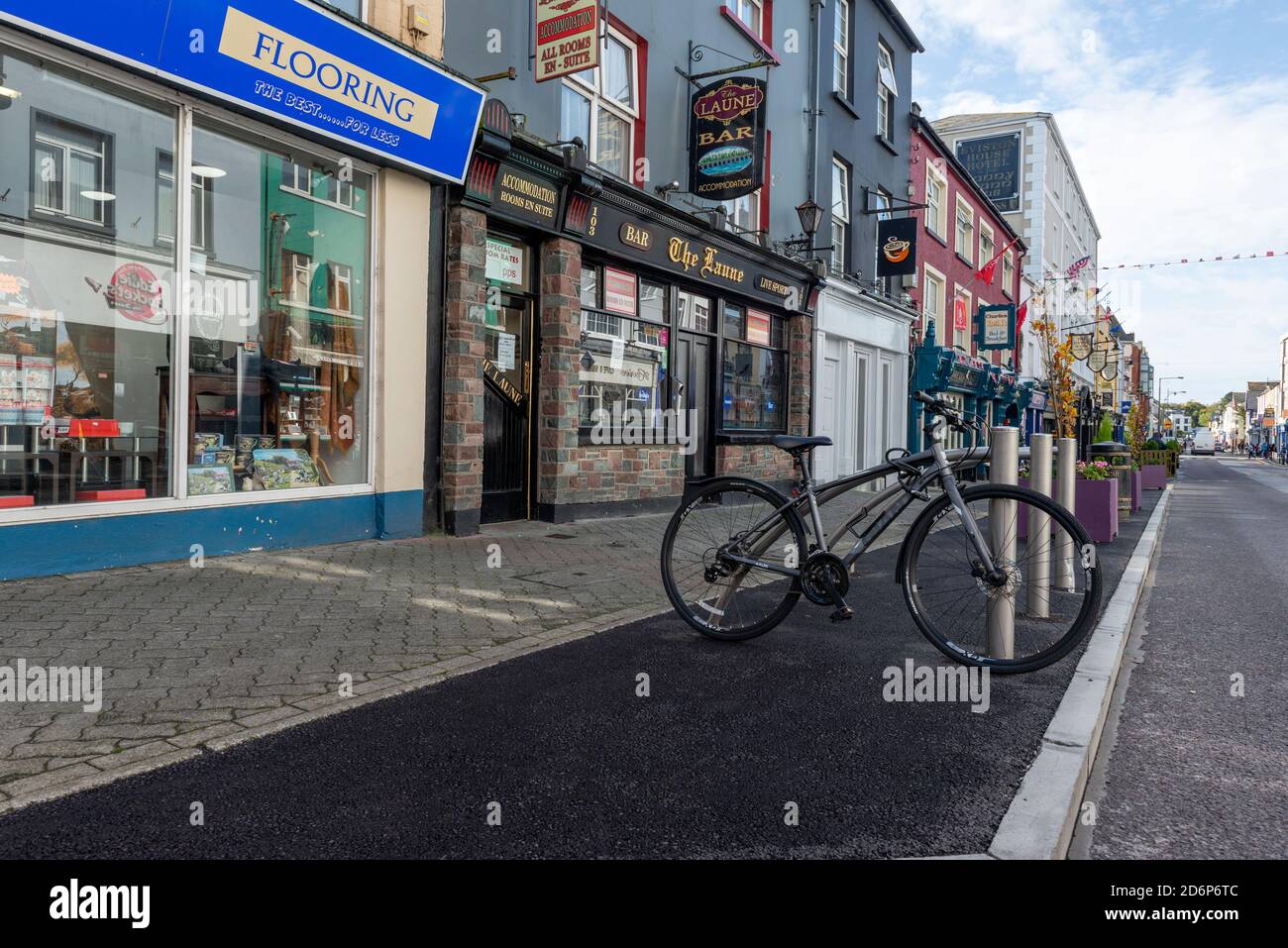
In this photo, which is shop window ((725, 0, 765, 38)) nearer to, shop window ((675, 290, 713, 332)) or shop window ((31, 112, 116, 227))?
shop window ((675, 290, 713, 332))

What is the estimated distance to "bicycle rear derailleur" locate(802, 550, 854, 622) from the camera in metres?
4.27

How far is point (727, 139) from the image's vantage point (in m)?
11.8

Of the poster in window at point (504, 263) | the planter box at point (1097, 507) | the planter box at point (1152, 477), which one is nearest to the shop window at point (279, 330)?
the poster in window at point (504, 263)

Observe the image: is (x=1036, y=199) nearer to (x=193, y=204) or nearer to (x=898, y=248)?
(x=898, y=248)

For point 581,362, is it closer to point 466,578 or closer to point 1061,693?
point 466,578

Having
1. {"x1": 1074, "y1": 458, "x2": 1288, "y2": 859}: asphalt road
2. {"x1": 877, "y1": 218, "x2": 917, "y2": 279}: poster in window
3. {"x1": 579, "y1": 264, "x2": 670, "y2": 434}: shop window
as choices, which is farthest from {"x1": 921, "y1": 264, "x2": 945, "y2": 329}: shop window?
{"x1": 1074, "y1": 458, "x2": 1288, "y2": 859}: asphalt road

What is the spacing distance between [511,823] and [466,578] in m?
4.03

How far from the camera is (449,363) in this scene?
866cm

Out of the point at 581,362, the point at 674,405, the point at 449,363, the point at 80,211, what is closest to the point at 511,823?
the point at 80,211

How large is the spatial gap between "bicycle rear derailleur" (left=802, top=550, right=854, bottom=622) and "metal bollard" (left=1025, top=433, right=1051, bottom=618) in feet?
2.86

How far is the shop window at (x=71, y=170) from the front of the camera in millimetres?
6062

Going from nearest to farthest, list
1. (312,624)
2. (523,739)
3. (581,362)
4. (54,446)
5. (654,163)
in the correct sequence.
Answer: (523,739)
(312,624)
(54,446)
(581,362)
(654,163)
